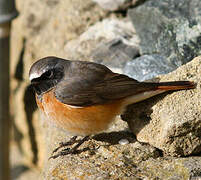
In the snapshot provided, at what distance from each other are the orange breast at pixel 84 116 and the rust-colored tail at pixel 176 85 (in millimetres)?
492

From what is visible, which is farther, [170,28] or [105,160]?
[170,28]

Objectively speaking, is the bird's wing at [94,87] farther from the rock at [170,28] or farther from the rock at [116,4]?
the rock at [116,4]

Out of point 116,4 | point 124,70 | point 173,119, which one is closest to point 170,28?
point 124,70

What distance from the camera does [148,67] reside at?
511 cm

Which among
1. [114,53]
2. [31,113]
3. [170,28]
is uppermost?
[170,28]

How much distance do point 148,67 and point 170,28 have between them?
0.54 m

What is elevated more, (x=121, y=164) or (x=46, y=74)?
(x=46, y=74)

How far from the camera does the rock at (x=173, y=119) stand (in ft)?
12.6

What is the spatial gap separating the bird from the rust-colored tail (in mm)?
15

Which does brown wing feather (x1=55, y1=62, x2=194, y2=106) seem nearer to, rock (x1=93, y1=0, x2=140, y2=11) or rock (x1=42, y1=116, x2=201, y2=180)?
rock (x1=42, y1=116, x2=201, y2=180)

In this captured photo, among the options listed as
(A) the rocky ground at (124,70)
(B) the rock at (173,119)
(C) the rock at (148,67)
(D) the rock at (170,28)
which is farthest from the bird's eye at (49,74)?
(D) the rock at (170,28)

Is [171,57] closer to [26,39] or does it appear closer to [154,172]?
[154,172]

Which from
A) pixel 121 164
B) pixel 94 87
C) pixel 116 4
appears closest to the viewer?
pixel 121 164

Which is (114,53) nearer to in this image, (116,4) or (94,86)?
(116,4)
